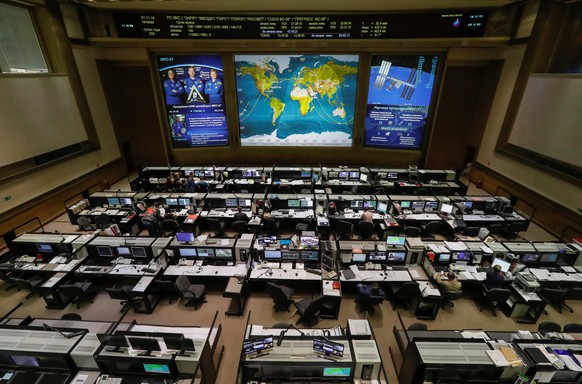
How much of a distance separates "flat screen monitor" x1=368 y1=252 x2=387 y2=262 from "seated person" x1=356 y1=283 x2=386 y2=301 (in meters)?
0.83

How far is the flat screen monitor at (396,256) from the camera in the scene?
6984mm

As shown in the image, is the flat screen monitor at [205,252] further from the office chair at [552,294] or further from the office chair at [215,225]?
the office chair at [552,294]

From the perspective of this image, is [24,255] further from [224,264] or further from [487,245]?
[487,245]

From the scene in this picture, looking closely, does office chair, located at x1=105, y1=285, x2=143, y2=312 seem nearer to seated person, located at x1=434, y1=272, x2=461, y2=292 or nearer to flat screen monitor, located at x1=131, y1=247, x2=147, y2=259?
flat screen monitor, located at x1=131, y1=247, x2=147, y2=259

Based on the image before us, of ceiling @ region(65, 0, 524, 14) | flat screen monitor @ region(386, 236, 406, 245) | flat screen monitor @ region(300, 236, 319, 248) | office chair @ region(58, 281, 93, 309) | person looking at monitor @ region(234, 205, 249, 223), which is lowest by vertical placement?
office chair @ region(58, 281, 93, 309)

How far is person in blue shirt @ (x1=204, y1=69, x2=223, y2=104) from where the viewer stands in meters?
13.0

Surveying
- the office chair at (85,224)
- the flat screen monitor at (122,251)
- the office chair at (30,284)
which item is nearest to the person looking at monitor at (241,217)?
the flat screen monitor at (122,251)

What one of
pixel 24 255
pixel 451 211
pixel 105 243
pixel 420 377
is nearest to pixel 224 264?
pixel 105 243

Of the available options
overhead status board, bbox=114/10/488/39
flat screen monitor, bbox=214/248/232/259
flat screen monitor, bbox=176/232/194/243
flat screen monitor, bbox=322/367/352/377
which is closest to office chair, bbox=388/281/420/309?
flat screen monitor, bbox=322/367/352/377

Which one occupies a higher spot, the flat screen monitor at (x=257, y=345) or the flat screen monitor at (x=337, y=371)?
the flat screen monitor at (x=257, y=345)

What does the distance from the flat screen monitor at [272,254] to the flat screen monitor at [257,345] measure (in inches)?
111

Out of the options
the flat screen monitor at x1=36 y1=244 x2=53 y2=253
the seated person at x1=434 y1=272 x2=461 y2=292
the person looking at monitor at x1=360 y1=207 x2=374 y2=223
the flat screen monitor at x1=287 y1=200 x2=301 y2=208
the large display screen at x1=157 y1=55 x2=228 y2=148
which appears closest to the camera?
the seated person at x1=434 y1=272 x2=461 y2=292

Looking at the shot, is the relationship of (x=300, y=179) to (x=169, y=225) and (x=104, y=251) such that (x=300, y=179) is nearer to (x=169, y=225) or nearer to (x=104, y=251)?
(x=169, y=225)

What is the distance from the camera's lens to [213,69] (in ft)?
42.2
